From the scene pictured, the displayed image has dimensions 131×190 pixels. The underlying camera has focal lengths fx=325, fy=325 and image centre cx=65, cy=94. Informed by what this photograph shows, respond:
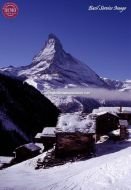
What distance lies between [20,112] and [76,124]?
93141mm

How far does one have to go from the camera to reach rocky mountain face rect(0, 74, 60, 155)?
3979 inches

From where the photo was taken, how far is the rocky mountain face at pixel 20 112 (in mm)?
101062

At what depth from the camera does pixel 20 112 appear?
425 ft

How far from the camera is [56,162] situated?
3550cm

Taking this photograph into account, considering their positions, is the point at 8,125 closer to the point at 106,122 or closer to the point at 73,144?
the point at 106,122

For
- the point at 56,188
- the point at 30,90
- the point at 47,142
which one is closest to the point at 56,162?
the point at 56,188

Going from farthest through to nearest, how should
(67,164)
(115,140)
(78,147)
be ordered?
(115,140), (78,147), (67,164)

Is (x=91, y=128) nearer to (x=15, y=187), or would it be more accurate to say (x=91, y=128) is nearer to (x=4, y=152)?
(x=15, y=187)

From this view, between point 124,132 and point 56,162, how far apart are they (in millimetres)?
15054

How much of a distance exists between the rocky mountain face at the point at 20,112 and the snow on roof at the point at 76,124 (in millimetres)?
56765

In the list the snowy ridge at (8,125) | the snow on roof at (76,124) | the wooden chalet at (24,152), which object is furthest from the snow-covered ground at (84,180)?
the snowy ridge at (8,125)

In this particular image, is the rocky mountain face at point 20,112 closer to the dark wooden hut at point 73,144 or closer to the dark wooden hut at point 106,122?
the dark wooden hut at point 106,122

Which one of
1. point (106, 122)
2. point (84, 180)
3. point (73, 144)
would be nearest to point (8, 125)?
point (106, 122)

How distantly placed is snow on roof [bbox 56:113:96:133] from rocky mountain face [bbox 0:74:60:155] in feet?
186
